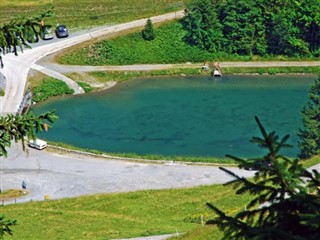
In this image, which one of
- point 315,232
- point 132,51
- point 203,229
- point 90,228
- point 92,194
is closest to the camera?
point 315,232

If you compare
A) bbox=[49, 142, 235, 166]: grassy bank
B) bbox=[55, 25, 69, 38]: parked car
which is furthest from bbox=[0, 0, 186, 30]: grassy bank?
bbox=[49, 142, 235, 166]: grassy bank

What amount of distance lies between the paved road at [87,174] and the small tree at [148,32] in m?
43.8

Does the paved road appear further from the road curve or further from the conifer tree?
the conifer tree

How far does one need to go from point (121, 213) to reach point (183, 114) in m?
38.2

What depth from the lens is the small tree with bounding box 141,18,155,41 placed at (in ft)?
353

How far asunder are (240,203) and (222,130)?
3366 cm

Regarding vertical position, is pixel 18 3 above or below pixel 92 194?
above

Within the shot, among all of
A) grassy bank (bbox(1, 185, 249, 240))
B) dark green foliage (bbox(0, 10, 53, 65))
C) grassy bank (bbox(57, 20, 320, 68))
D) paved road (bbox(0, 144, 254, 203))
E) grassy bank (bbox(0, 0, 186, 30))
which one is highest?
grassy bank (bbox(0, 0, 186, 30))

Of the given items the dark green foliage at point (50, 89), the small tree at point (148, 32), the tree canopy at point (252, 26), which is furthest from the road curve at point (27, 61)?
the tree canopy at point (252, 26)

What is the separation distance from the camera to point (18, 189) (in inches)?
2327

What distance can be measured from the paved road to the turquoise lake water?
21.9ft

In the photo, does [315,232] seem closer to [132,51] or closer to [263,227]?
[263,227]

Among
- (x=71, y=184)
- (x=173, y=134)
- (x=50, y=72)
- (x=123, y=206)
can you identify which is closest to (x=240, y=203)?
(x=123, y=206)

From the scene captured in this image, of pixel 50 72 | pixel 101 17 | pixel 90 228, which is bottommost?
pixel 90 228
